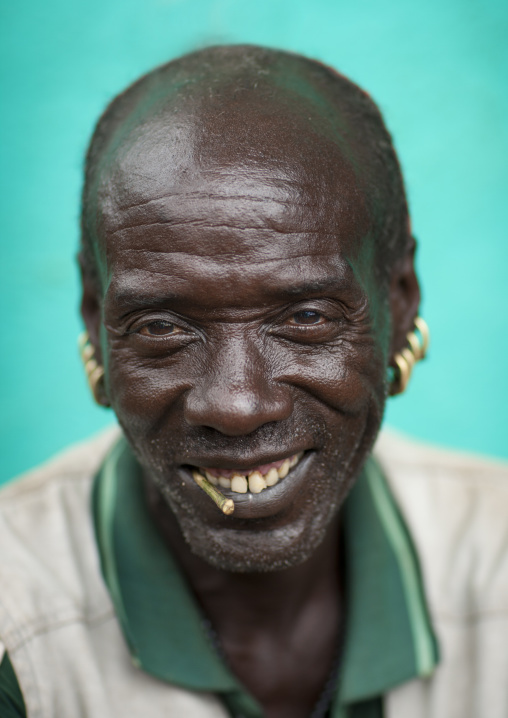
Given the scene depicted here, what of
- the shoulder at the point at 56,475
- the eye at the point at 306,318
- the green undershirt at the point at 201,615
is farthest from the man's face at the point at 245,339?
the shoulder at the point at 56,475

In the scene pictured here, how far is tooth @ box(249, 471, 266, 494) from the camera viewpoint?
1999mm

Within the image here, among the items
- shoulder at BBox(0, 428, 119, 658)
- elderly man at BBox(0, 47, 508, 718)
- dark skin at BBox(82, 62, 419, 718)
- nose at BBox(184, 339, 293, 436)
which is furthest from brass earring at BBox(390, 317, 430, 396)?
shoulder at BBox(0, 428, 119, 658)

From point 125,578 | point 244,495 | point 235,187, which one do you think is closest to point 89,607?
point 125,578

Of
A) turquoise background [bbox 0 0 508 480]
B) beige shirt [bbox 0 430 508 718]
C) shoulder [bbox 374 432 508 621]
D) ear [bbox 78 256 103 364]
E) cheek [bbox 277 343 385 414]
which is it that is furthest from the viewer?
turquoise background [bbox 0 0 508 480]

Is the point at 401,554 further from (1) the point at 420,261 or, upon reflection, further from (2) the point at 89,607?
(1) the point at 420,261

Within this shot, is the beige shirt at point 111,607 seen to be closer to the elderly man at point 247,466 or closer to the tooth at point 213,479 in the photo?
the elderly man at point 247,466

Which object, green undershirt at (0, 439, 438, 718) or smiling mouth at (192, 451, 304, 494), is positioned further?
green undershirt at (0, 439, 438, 718)

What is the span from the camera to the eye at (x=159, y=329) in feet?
6.51

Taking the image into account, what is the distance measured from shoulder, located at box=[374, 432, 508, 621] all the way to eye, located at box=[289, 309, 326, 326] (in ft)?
3.06

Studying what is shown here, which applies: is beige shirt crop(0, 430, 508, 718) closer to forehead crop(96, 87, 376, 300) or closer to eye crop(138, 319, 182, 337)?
eye crop(138, 319, 182, 337)

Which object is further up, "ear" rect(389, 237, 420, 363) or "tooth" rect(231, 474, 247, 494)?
"ear" rect(389, 237, 420, 363)

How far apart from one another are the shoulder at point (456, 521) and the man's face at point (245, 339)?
0.58 meters

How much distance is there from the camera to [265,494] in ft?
6.61

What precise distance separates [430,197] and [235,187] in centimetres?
273
